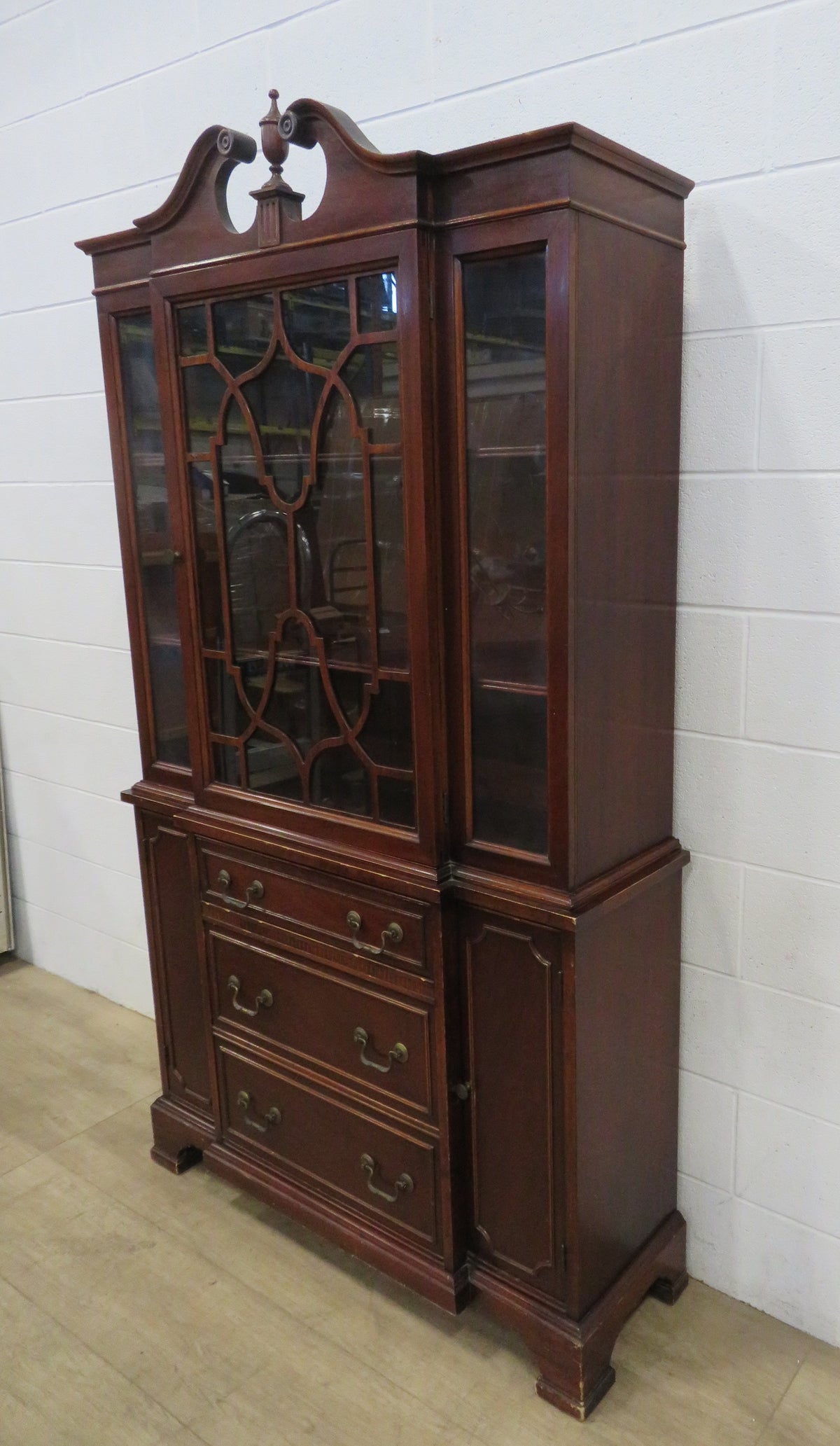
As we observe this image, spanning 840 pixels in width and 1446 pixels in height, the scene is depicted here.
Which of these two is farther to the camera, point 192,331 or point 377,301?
point 192,331

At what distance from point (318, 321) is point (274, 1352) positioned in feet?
5.62

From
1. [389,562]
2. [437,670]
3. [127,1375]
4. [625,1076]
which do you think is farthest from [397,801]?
[127,1375]

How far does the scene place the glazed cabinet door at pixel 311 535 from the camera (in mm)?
1601

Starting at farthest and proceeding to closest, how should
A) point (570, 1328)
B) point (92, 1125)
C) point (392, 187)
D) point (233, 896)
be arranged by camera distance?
point (92, 1125) < point (233, 896) < point (570, 1328) < point (392, 187)

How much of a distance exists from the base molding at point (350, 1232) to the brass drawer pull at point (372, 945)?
0.54 meters

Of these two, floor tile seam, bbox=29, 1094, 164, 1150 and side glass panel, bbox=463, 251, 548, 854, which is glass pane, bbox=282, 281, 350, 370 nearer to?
side glass panel, bbox=463, 251, 548, 854

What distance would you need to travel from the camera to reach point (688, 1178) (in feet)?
6.49

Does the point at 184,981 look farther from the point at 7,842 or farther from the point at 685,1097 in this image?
the point at 7,842

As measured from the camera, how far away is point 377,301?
5.16 ft

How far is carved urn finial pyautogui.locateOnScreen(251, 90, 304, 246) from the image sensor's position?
5.38 feet

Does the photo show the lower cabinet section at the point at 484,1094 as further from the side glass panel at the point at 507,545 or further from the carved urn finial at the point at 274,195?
the carved urn finial at the point at 274,195

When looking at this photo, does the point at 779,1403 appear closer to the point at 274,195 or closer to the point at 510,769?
the point at 510,769

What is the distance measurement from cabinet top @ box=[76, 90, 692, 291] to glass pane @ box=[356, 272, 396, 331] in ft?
0.21

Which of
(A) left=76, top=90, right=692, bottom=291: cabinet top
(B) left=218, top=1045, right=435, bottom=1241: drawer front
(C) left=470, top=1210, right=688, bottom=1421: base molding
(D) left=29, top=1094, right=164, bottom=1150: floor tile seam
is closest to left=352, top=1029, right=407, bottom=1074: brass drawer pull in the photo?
(B) left=218, top=1045, right=435, bottom=1241: drawer front
